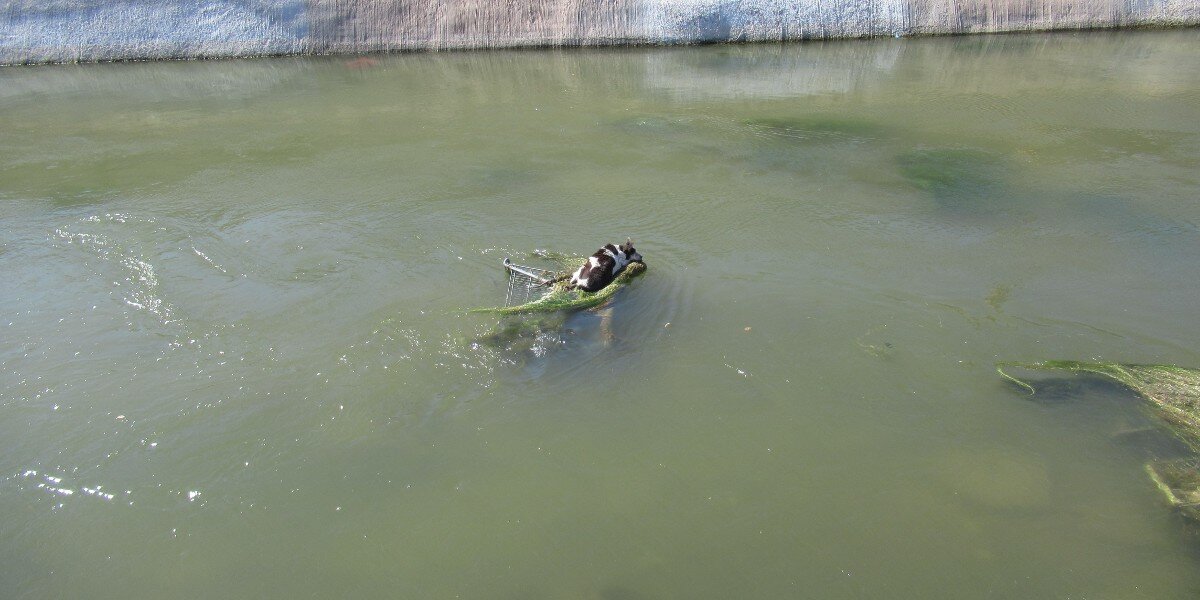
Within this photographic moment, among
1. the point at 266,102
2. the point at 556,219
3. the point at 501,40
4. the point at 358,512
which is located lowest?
the point at 358,512

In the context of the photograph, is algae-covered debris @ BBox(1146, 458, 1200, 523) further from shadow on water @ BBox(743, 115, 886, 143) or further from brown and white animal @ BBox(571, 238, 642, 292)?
shadow on water @ BBox(743, 115, 886, 143)

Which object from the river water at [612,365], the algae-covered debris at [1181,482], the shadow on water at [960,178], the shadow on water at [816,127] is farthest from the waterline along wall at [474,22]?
the algae-covered debris at [1181,482]

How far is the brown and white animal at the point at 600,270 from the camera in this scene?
12.9ft

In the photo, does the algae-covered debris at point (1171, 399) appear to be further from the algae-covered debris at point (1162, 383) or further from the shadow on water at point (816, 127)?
the shadow on water at point (816, 127)

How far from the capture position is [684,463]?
9.71ft

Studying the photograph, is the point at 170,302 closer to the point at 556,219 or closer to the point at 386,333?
the point at 386,333

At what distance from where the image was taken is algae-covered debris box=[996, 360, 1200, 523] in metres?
2.71

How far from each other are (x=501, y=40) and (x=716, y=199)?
23.6ft

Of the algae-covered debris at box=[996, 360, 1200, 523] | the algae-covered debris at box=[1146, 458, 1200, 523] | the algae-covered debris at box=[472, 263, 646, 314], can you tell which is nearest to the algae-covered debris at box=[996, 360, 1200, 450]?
the algae-covered debris at box=[996, 360, 1200, 523]

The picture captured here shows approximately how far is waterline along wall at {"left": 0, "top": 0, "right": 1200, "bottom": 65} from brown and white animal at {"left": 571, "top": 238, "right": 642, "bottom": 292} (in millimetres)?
8097

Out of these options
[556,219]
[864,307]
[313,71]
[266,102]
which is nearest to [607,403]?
[864,307]

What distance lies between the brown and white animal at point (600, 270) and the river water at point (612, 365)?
6.8 inches

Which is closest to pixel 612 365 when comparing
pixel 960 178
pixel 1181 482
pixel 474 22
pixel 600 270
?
pixel 600 270

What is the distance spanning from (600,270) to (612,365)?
65 centimetres
